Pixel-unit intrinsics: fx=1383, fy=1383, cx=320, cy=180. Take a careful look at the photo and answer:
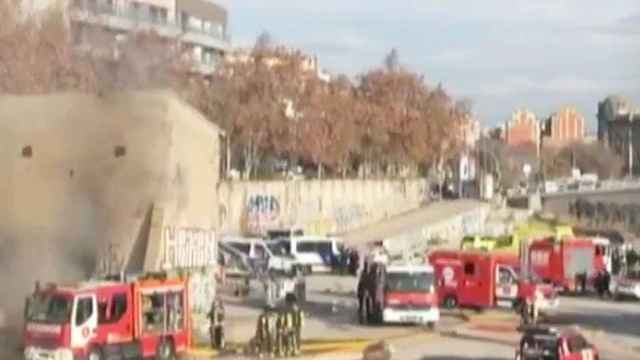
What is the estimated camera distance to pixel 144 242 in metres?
39.1

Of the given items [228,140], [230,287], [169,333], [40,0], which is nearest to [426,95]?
[228,140]

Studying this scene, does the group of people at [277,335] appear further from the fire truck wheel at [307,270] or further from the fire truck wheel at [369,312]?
the fire truck wheel at [307,270]

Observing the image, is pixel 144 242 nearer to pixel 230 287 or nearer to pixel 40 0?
pixel 230 287

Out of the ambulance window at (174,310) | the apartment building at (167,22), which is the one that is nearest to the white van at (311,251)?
the apartment building at (167,22)

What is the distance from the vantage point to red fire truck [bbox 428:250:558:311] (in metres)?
49.1

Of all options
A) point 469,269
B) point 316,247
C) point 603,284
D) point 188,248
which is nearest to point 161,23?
point 316,247

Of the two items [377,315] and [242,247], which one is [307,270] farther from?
[377,315]

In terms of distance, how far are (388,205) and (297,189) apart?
56.7ft

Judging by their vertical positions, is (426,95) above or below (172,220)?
above

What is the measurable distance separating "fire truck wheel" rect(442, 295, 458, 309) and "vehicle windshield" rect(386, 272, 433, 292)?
7053mm

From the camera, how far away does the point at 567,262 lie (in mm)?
62750

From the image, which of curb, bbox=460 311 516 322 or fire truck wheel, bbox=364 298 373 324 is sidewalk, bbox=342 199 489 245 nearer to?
curb, bbox=460 311 516 322

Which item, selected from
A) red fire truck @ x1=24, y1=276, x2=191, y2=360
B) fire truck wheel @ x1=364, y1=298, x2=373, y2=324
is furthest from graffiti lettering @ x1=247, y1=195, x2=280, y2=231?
red fire truck @ x1=24, y1=276, x2=191, y2=360

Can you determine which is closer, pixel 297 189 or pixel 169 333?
pixel 169 333
